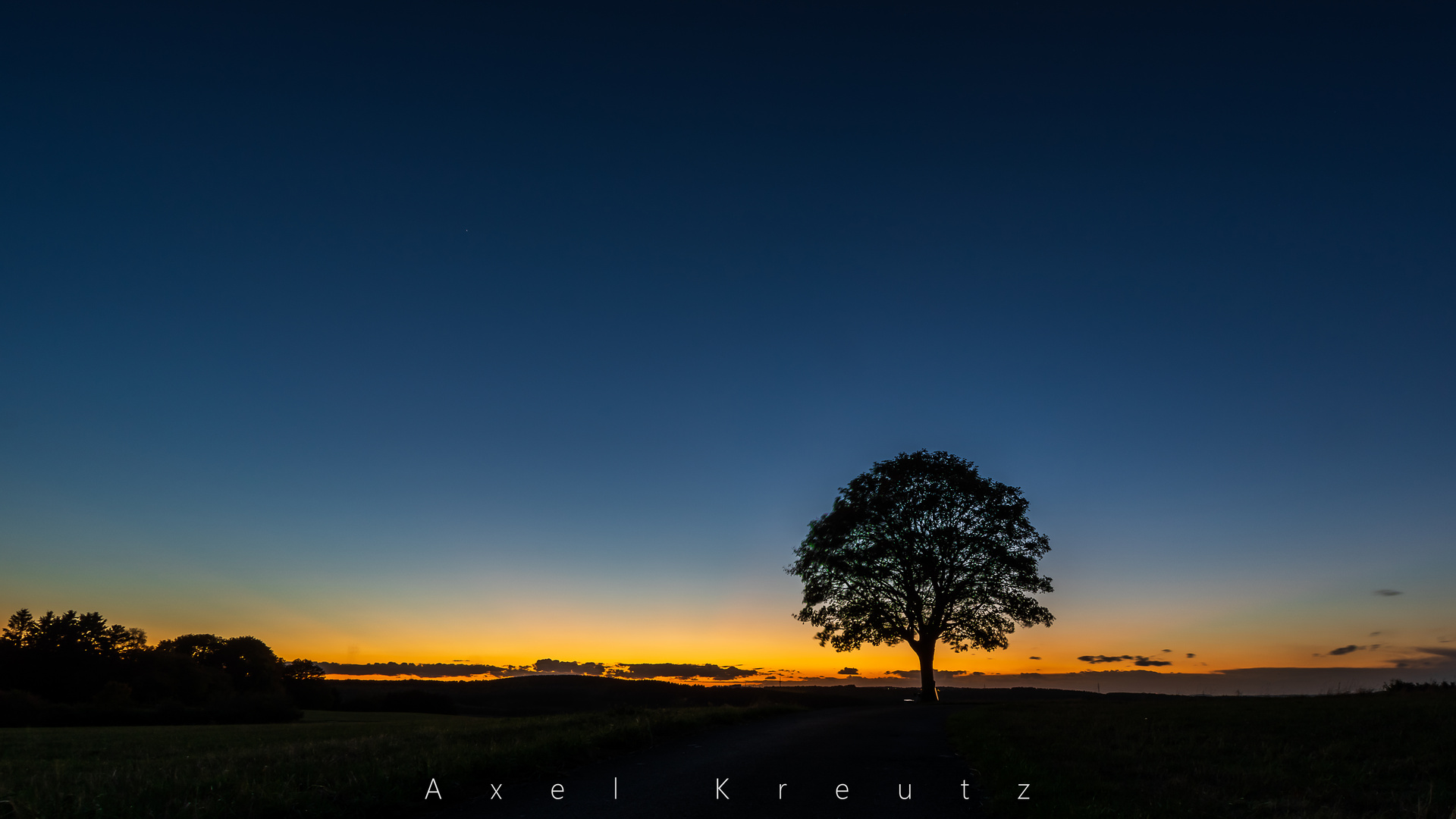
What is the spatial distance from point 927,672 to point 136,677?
79.9 m

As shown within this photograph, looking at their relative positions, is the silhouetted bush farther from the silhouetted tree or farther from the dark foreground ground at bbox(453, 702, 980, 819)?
the silhouetted tree

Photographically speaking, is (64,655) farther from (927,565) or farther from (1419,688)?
(1419,688)

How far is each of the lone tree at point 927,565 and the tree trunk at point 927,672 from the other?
1.8 inches

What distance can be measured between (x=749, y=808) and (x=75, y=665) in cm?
9682

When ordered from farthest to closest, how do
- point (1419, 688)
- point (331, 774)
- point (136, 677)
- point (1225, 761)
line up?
1. point (136, 677)
2. point (1419, 688)
3. point (1225, 761)
4. point (331, 774)

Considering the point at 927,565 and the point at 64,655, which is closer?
the point at 927,565

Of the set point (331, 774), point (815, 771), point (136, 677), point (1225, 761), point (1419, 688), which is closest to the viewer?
point (331, 774)

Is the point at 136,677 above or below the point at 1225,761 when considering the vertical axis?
below

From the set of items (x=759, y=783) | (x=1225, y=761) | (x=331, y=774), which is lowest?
(x=1225, y=761)

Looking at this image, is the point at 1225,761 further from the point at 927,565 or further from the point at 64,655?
the point at 64,655

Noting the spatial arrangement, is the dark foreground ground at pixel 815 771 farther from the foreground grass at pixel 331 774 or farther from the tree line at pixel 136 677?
the tree line at pixel 136 677

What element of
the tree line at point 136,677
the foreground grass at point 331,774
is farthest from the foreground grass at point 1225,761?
the tree line at point 136,677

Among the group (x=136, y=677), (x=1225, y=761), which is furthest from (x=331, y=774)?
(x=136, y=677)

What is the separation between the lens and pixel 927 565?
41.1 m
